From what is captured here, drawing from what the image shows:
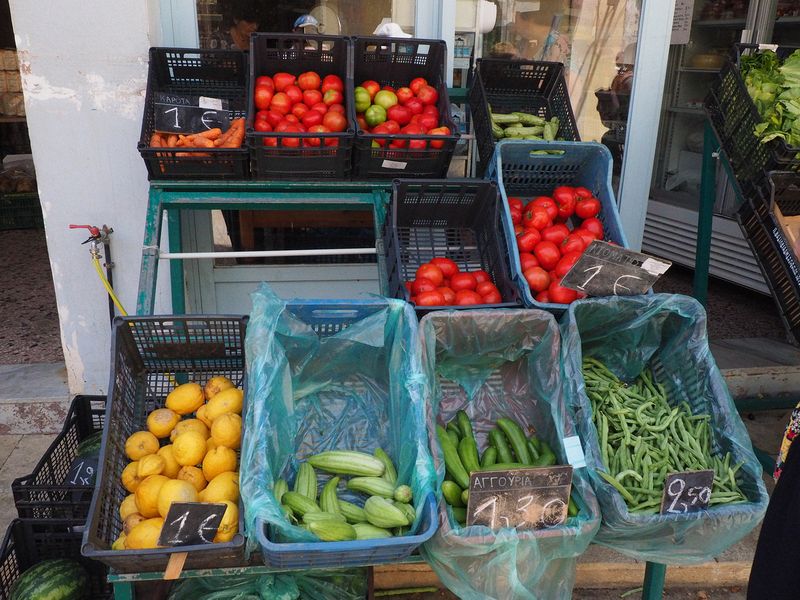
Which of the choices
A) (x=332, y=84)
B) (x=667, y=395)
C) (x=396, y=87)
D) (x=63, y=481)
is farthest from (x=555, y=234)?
(x=63, y=481)

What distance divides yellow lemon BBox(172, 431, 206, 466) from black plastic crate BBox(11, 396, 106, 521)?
1.90ft

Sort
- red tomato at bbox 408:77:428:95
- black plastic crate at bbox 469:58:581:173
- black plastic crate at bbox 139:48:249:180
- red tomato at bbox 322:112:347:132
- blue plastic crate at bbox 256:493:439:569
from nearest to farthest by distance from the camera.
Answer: blue plastic crate at bbox 256:493:439:569, black plastic crate at bbox 139:48:249:180, red tomato at bbox 322:112:347:132, red tomato at bbox 408:77:428:95, black plastic crate at bbox 469:58:581:173

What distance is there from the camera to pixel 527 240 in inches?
112

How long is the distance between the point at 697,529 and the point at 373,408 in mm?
1157

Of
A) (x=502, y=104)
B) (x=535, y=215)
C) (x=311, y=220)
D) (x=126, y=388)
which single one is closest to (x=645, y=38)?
(x=502, y=104)

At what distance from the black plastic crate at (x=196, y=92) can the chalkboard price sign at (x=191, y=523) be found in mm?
→ 1551

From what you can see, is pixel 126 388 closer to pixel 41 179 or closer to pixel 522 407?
pixel 522 407

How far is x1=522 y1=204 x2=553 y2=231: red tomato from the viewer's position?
9.70 feet

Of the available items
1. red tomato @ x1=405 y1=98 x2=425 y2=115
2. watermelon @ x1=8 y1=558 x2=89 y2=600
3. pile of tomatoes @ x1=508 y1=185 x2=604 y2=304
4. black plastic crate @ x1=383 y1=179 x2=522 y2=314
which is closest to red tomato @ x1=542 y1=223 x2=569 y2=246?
pile of tomatoes @ x1=508 y1=185 x2=604 y2=304

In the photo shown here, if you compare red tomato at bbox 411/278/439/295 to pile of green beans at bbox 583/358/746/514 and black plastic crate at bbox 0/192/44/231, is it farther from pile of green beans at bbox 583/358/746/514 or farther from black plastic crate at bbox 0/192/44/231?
black plastic crate at bbox 0/192/44/231

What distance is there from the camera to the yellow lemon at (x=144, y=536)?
1.84m

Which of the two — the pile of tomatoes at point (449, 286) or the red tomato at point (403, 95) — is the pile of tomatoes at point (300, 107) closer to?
the red tomato at point (403, 95)

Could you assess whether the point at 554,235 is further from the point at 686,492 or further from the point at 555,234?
the point at 686,492

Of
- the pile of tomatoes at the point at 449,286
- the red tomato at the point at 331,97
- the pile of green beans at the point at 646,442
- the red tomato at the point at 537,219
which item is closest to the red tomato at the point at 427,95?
the red tomato at the point at 331,97
